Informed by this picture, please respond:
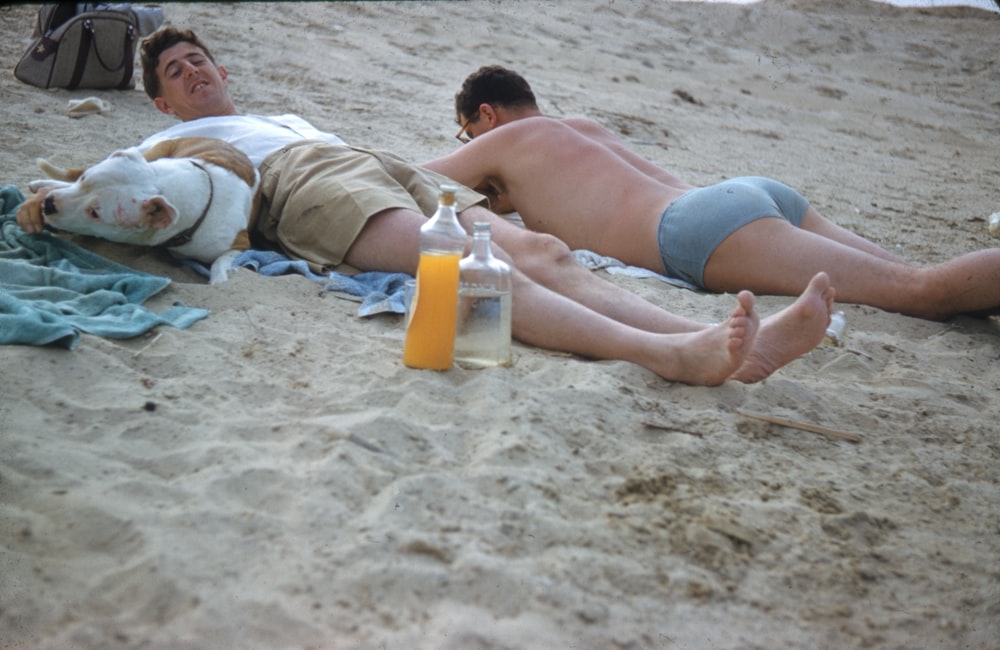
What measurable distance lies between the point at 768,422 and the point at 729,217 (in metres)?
1.04

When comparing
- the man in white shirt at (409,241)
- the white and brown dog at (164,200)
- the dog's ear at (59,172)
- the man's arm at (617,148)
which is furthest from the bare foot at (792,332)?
the dog's ear at (59,172)

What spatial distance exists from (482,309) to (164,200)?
1.08 m

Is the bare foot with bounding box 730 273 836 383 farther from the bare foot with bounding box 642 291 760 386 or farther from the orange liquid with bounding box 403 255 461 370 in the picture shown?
the orange liquid with bounding box 403 255 461 370

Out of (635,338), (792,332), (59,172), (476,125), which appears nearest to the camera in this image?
(792,332)

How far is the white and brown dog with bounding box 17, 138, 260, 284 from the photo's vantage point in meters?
2.74

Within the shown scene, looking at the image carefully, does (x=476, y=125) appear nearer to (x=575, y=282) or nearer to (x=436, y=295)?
(x=575, y=282)

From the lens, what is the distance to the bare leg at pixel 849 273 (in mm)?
3129

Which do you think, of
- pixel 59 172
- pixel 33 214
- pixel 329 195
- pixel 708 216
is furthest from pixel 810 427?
pixel 59 172

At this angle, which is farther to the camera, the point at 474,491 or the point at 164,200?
the point at 164,200

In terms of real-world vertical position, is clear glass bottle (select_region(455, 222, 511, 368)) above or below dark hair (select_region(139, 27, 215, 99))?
below

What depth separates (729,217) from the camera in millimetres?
3123

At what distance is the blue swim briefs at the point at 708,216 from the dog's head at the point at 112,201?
1.69 meters

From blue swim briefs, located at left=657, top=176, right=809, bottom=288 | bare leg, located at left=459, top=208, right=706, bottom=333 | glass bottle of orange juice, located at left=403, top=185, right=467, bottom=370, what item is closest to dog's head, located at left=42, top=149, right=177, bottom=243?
glass bottle of orange juice, located at left=403, top=185, right=467, bottom=370

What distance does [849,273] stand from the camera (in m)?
3.24
